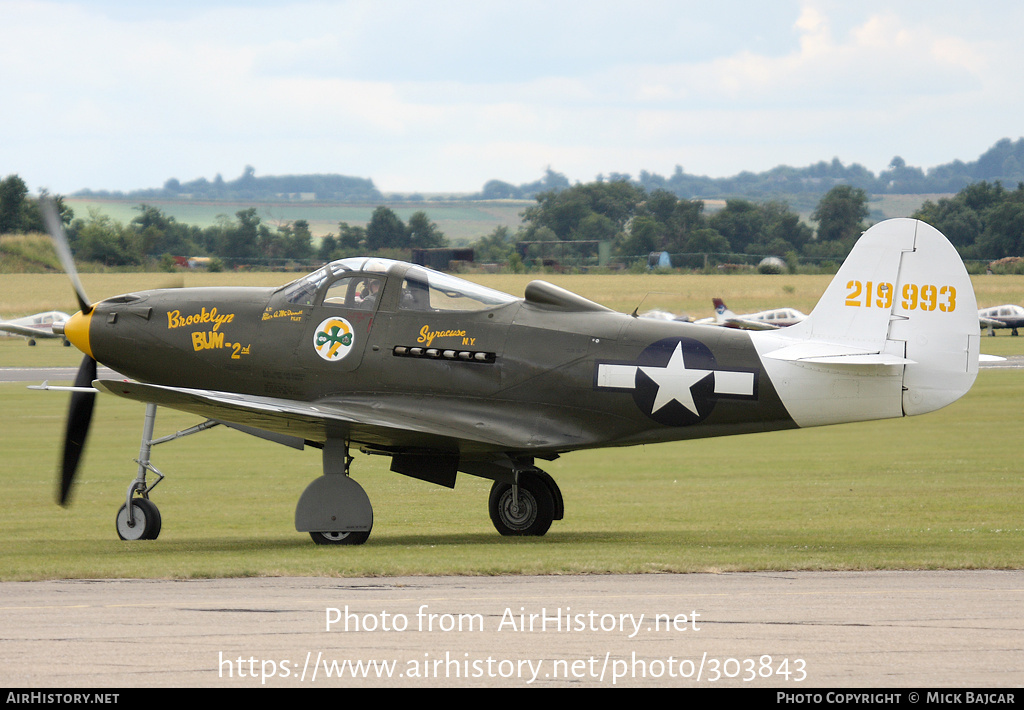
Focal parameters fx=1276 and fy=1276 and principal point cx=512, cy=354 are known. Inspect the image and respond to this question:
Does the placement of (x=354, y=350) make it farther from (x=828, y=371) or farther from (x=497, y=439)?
(x=828, y=371)

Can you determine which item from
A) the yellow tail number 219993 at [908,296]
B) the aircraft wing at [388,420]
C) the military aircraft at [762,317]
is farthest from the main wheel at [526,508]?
the military aircraft at [762,317]

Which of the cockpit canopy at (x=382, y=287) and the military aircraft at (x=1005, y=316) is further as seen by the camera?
the military aircraft at (x=1005, y=316)

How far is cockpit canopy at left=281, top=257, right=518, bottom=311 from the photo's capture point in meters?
14.7

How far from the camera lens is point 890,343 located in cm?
1350

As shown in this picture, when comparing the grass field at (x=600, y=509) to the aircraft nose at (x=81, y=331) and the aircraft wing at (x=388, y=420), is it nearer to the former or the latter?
the aircraft wing at (x=388, y=420)

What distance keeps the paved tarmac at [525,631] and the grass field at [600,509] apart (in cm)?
94

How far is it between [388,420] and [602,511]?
4.80 m

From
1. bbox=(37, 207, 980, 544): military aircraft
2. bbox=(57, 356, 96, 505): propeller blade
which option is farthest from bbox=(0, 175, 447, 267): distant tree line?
bbox=(37, 207, 980, 544): military aircraft

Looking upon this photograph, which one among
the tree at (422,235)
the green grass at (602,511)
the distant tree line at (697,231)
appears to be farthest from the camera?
the distant tree line at (697,231)

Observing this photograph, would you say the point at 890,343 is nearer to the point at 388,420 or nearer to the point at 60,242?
the point at 388,420

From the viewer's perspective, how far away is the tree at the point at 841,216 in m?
94.4

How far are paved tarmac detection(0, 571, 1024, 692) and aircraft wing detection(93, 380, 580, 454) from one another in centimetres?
272

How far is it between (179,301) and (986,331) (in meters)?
82.7

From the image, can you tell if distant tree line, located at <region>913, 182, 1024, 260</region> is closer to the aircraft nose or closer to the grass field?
the grass field
